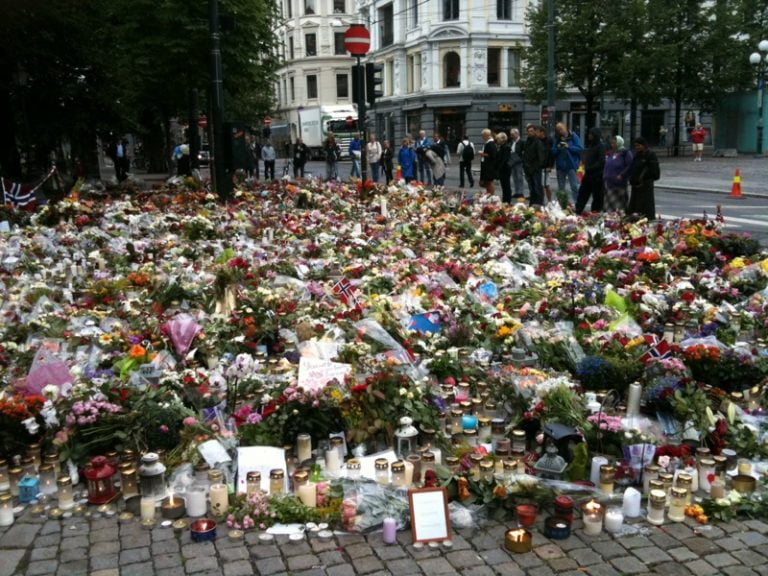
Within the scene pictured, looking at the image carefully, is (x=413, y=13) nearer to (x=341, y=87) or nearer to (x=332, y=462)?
(x=341, y=87)

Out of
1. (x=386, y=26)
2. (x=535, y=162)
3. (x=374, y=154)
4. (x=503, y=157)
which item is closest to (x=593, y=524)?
(x=535, y=162)

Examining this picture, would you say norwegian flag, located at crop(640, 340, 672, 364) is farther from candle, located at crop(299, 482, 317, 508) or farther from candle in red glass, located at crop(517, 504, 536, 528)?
candle, located at crop(299, 482, 317, 508)

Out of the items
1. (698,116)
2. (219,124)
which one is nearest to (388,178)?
(219,124)

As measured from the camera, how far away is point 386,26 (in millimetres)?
59031

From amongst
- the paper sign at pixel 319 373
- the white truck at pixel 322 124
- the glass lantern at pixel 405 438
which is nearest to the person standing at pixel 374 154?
the paper sign at pixel 319 373

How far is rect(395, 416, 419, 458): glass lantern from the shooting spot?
15.8 feet

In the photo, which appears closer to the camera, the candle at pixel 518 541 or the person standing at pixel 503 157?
the candle at pixel 518 541

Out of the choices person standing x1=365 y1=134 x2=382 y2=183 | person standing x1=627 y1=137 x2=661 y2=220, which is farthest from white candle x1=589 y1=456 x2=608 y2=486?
person standing x1=365 y1=134 x2=382 y2=183

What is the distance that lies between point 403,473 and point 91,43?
733 inches

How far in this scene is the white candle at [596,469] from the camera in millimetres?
4437

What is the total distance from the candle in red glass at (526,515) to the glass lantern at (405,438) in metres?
0.93

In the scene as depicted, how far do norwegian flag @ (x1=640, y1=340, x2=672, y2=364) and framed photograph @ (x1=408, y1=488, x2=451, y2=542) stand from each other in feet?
A: 7.29

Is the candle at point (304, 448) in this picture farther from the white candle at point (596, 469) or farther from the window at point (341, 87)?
the window at point (341, 87)

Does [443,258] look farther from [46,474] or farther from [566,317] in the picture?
[46,474]
